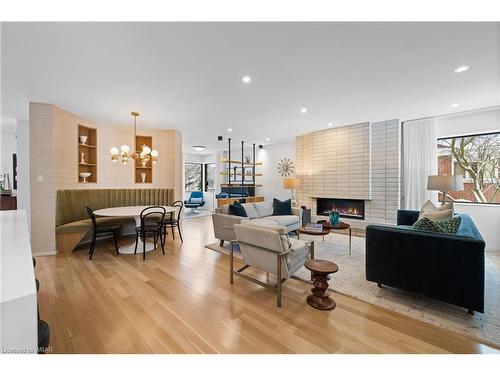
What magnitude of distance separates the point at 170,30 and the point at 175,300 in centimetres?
261

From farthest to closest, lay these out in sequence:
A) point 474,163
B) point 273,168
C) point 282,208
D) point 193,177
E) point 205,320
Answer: point 193,177
point 273,168
point 282,208
point 474,163
point 205,320

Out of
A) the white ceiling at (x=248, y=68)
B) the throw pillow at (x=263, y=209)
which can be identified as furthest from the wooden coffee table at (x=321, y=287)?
the throw pillow at (x=263, y=209)

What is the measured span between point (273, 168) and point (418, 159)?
4.08 m

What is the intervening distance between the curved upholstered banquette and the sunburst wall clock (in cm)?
368

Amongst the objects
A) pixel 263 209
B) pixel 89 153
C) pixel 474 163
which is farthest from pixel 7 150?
pixel 474 163

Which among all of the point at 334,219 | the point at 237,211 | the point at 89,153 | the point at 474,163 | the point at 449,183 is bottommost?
the point at 334,219

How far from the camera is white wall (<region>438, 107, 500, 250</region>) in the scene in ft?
13.0

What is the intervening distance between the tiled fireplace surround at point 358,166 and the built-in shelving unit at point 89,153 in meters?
5.28

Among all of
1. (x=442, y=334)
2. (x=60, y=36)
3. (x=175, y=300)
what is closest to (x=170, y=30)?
(x=60, y=36)

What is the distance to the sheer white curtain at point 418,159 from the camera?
15.0ft

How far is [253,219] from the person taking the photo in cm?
448

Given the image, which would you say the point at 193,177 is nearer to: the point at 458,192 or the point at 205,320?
the point at 205,320

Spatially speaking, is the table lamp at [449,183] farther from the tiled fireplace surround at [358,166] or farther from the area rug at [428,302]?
the area rug at [428,302]
